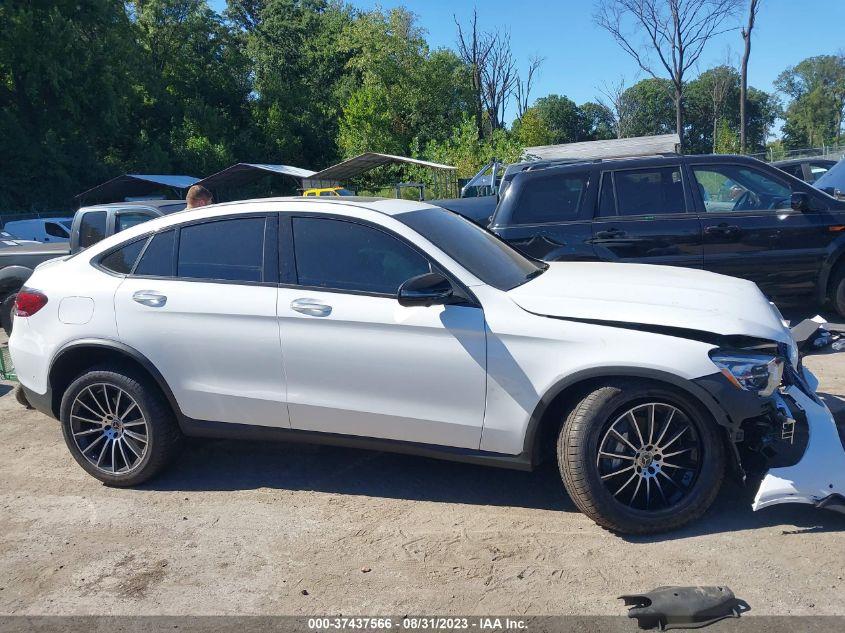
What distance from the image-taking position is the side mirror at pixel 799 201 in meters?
7.82

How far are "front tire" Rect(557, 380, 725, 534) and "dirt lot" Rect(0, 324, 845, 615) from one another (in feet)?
0.48

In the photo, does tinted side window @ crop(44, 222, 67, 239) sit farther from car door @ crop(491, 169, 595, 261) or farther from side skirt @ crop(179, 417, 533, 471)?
side skirt @ crop(179, 417, 533, 471)

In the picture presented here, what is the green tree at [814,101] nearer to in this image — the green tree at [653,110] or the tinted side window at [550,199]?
the green tree at [653,110]

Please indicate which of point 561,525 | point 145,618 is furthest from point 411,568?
point 145,618

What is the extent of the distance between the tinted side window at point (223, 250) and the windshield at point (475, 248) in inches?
34.7

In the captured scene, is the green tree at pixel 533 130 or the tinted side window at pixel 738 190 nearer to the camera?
the tinted side window at pixel 738 190

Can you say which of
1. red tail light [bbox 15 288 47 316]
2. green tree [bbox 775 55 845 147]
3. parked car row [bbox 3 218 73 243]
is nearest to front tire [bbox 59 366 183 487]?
red tail light [bbox 15 288 47 316]

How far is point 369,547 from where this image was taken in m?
3.96

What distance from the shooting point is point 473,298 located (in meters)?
4.10

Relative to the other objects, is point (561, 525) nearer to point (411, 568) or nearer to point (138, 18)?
point (411, 568)

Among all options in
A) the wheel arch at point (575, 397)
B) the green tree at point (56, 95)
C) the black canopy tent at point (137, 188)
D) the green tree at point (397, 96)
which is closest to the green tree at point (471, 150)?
the green tree at point (397, 96)

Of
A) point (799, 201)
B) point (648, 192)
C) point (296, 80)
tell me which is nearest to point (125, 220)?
point (648, 192)

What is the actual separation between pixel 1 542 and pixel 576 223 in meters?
5.81

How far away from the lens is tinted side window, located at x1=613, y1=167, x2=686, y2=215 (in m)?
7.96
